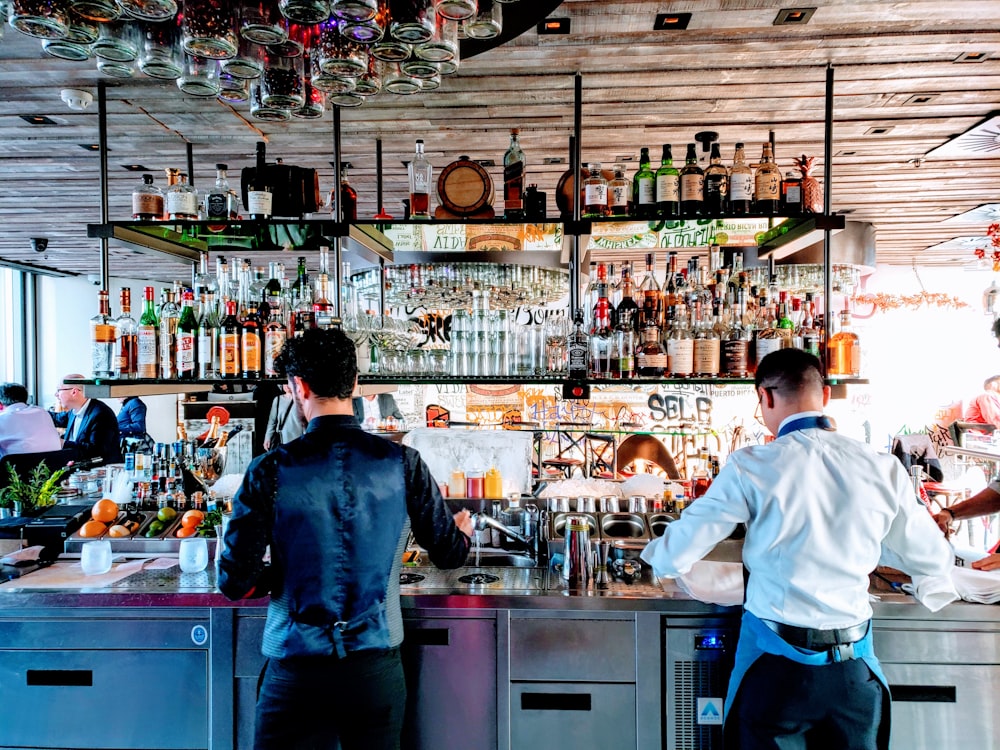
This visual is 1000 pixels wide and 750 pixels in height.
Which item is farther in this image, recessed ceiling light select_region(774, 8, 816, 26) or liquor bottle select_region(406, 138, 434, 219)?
liquor bottle select_region(406, 138, 434, 219)

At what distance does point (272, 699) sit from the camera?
78.5 inches

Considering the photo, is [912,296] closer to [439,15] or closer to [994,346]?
[994,346]

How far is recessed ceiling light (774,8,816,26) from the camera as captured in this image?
97.9 inches

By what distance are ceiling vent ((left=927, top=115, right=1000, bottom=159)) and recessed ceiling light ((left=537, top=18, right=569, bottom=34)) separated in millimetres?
2589

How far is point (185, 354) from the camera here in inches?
121

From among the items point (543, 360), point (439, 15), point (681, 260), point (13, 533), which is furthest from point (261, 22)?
point (681, 260)


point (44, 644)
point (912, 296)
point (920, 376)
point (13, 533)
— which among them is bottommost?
point (44, 644)

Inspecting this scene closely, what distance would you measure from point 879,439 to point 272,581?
8.74m

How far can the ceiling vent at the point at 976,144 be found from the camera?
3.66m

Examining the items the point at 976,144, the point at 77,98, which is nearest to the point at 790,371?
the point at 976,144

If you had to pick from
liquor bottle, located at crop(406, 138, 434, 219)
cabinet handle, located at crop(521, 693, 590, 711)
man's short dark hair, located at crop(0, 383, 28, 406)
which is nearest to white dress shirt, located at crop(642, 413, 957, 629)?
cabinet handle, located at crop(521, 693, 590, 711)

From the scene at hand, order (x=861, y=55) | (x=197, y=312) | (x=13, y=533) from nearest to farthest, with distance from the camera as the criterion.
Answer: (x=861, y=55), (x=13, y=533), (x=197, y=312)

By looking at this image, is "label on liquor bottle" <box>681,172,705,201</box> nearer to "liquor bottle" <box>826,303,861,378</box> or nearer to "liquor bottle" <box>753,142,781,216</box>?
"liquor bottle" <box>753,142,781,216</box>

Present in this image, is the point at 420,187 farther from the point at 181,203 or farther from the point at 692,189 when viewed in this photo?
the point at 692,189
